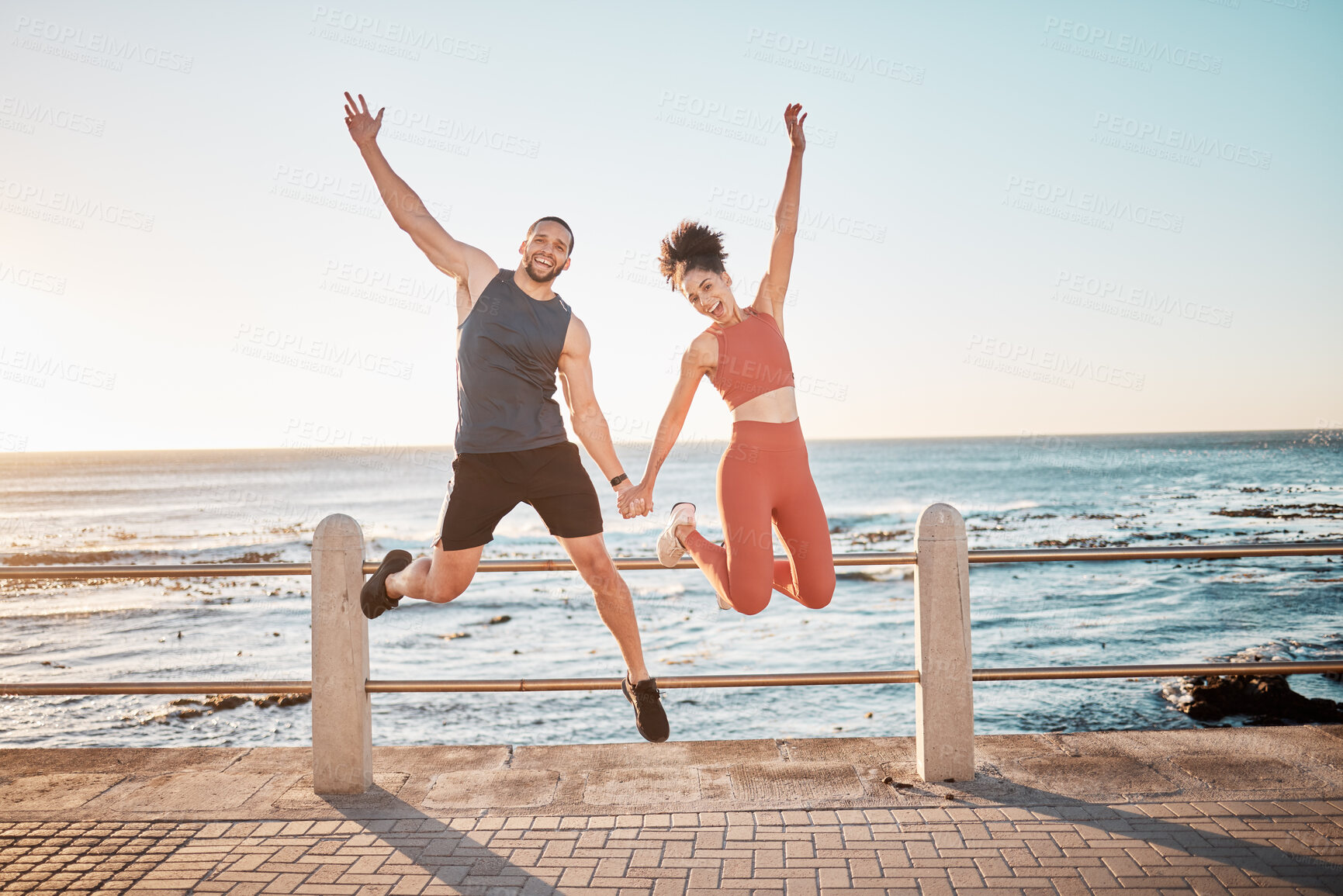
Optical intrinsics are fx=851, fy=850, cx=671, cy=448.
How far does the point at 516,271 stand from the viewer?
4.01m

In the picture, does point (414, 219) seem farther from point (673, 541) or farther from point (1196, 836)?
point (1196, 836)

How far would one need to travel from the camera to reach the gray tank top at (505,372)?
385cm

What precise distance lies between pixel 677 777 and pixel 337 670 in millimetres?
1816

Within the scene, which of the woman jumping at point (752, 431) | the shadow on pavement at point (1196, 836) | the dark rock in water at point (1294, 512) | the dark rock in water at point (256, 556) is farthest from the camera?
the dark rock in water at point (1294, 512)

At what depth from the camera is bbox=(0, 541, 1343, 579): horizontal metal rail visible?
423 centimetres

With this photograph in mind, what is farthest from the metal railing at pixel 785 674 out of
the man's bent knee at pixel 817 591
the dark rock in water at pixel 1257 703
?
the dark rock in water at pixel 1257 703

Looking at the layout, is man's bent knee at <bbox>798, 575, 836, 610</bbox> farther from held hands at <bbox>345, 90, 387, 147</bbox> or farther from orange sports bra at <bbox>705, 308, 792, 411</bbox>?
held hands at <bbox>345, 90, 387, 147</bbox>

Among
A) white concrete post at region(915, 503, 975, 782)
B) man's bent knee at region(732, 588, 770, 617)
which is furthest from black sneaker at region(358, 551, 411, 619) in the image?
white concrete post at region(915, 503, 975, 782)

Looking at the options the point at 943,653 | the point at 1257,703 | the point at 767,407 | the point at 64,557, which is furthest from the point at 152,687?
the point at 64,557

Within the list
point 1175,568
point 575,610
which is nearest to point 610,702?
point 575,610

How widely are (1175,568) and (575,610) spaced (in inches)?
617

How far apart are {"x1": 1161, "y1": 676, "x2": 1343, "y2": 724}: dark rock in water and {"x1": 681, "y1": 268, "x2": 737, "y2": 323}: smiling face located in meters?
8.69

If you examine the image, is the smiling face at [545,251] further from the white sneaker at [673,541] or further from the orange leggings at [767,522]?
the white sneaker at [673,541]

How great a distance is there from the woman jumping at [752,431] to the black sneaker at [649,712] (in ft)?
1.90
